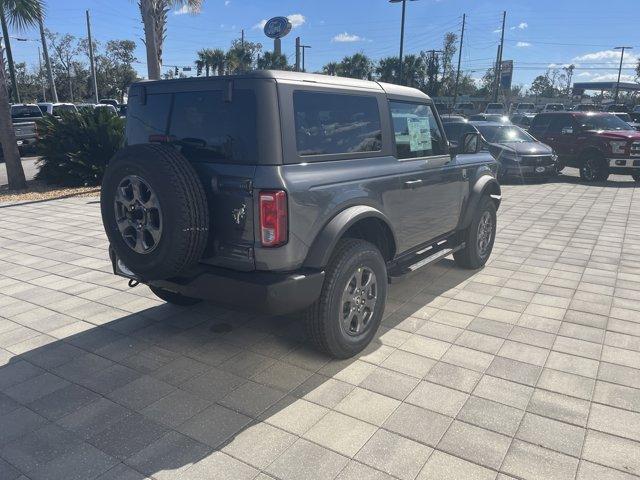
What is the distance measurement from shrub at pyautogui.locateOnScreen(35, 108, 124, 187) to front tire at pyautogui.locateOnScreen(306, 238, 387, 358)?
31.7 feet

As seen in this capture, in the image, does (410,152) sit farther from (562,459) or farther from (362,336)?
(562,459)

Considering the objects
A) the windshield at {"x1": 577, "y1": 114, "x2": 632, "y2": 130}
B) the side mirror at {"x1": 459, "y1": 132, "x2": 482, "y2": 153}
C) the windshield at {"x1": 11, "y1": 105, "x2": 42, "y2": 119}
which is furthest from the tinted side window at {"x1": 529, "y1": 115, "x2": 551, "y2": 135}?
the windshield at {"x1": 11, "y1": 105, "x2": 42, "y2": 119}

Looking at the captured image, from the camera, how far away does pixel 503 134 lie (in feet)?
48.2

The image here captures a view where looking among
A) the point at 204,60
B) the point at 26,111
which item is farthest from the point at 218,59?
the point at 26,111

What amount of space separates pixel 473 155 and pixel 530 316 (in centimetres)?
203

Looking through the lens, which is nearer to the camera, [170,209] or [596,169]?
[170,209]

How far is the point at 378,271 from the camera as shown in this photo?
3811 mm

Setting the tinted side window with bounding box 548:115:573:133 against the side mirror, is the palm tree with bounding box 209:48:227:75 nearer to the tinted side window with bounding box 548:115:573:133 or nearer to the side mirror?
the tinted side window with bounding box 548:115:573:133

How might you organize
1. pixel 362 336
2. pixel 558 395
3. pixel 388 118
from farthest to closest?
pixel 388 118
pixel 362 336
pixel 558 395

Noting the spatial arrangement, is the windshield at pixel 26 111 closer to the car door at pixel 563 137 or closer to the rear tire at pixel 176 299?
the rear tire at pixel 176 299

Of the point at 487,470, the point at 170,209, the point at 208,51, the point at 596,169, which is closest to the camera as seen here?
the point at 487,470

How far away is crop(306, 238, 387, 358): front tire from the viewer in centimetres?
338

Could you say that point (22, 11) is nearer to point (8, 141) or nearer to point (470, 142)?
point (8, 141)

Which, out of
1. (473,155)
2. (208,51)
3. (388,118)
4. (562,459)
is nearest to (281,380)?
(562,459)
